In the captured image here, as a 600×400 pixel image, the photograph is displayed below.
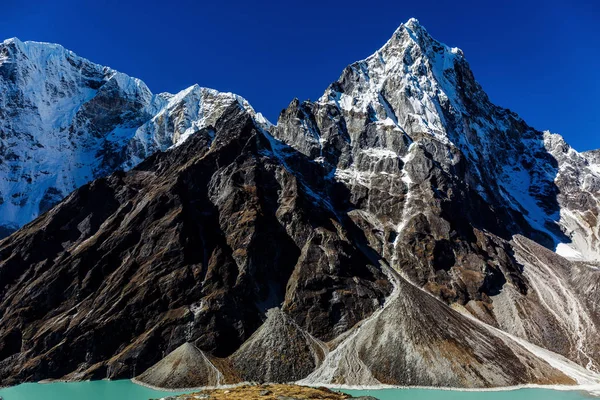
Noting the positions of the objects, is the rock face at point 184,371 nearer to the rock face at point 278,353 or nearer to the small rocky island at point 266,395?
the rock face at point 278,353

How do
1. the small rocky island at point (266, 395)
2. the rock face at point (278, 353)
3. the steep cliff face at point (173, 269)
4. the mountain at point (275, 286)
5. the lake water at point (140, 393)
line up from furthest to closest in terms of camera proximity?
the steep cliff face at point (173, 269) < the mountain at point (275, 286) < the rock face at point (278, 353) < the lake water at point (140, 393) < the small rocky island at point (266, 395)

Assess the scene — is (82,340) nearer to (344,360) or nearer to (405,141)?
(344,360)

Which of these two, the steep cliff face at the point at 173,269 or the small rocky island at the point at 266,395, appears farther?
the steep cliff face at the point at 173,269

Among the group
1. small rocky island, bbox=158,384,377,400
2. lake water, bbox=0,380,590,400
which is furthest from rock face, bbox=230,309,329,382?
small rocky island, bbox=158,384,377,400

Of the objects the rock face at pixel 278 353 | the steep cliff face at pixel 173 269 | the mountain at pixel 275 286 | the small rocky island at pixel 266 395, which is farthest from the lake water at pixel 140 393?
the small rocky island at pixel 266 395

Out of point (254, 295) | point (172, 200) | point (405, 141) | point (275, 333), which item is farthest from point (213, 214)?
point (405, 141)

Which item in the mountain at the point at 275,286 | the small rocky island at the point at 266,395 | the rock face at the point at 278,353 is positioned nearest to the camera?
the small rocky island at the point at 266,395
